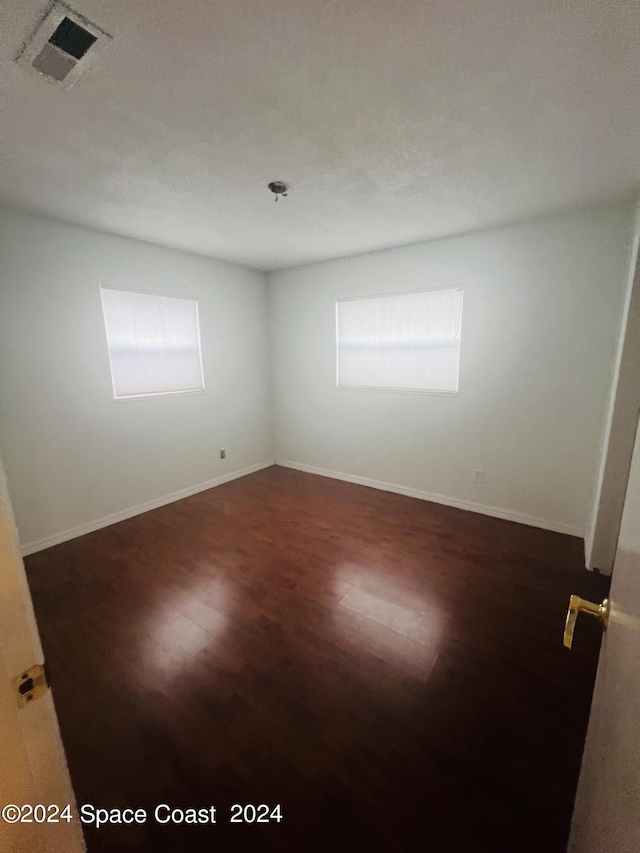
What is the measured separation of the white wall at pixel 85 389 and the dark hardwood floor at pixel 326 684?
1.56ft

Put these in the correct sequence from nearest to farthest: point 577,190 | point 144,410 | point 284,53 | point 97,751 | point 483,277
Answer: point 284,53, point 97,751, point 577,190, point 483,277, point 144,410

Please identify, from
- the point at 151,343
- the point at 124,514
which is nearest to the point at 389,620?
the point at 124,514

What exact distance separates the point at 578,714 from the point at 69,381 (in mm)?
3617

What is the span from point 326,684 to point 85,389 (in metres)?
2.72

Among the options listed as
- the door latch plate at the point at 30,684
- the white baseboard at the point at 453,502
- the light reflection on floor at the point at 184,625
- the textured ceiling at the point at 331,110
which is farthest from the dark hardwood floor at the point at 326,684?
the textured ceiling at the point at 331,110

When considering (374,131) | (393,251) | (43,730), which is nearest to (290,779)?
(43,730)

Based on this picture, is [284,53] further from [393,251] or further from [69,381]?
[69,381]

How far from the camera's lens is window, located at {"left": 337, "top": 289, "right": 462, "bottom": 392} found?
3051 millimetres

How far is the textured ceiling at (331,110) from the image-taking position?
0.99 meters

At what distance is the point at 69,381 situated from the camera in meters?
2.62

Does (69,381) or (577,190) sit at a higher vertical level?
(577,190)

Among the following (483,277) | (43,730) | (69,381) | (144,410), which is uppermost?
(483,277)

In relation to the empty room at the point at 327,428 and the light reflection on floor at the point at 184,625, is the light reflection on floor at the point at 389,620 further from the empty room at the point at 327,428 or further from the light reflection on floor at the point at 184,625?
the light reflection on floor at the point at 184,625

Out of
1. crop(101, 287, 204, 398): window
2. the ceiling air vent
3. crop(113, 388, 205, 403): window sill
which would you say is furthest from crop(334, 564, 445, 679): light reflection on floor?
the ceiling air vent
